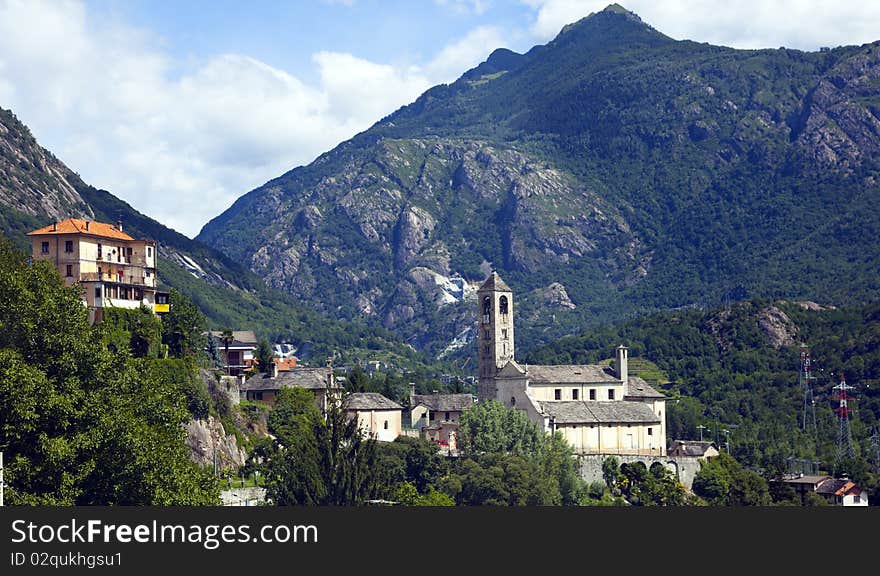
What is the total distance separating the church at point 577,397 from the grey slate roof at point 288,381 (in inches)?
711

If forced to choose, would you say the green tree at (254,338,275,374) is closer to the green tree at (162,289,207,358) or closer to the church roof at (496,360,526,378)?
the green tree at (162,289,207,358)

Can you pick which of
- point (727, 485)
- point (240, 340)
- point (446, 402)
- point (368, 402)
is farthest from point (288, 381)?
point (727, 485)

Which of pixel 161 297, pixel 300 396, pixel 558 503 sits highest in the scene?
pixel 161 297

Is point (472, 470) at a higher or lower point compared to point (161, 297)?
lower

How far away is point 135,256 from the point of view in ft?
407

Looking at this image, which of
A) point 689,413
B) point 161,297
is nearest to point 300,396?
point 161,297

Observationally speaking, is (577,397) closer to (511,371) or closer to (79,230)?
(511,371)

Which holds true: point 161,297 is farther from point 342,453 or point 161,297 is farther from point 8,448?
point 8,448

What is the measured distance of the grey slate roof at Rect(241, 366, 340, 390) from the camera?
134500 millimetres

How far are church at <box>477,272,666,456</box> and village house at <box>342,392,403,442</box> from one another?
452 inches

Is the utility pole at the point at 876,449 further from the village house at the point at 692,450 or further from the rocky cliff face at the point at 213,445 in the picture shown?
the rocky cliff face at the point at 213,445

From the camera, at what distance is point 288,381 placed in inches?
5340

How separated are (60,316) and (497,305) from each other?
92415 millimetres

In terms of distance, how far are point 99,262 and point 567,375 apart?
5163cm
